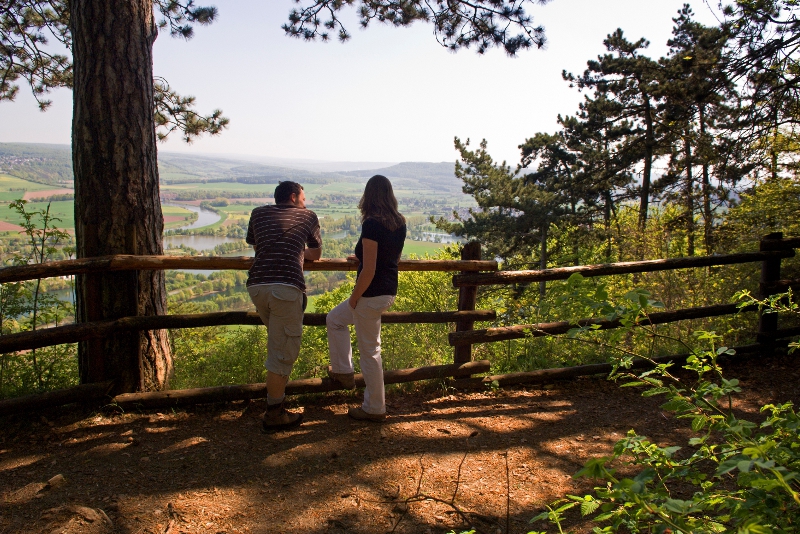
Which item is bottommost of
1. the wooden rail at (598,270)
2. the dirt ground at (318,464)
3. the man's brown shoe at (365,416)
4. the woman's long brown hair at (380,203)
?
the dirt ground at (318,464)

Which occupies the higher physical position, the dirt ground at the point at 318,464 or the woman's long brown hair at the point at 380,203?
the woman's long brown hair at the point at 380,203

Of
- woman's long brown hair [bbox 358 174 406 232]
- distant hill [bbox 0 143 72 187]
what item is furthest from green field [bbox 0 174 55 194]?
woman's long brown hair [bbox 358 174 406 232]

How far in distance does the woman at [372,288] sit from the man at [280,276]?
0.41m

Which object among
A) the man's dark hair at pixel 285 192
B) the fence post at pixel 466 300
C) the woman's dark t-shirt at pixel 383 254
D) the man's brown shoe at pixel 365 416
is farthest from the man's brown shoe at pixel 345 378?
the man's dark hair at pixel 285 192

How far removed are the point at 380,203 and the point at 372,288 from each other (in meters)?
0.66

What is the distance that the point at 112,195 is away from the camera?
4336 mm

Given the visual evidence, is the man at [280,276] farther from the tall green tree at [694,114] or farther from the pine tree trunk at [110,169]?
the tall green tree at [694,114]

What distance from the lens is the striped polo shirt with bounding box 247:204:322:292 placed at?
3709mm

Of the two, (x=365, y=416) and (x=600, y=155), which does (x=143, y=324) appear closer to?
(x=365, y=416)

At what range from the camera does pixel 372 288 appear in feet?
12.7

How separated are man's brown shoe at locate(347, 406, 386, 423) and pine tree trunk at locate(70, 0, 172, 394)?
1.93m

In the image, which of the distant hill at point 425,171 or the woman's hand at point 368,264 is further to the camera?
the distant hill at point 425,171

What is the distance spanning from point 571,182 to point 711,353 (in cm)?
2312

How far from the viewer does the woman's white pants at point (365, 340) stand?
12.9ft
